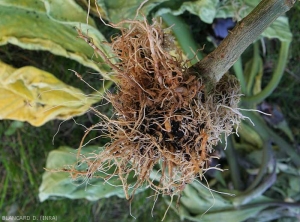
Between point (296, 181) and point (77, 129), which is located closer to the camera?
point (296, 181)

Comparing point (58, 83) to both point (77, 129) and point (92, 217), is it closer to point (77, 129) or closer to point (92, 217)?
point (77, 129)

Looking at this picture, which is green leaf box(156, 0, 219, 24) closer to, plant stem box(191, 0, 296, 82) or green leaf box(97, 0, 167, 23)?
green leaf box(97, 0, 167, 23)

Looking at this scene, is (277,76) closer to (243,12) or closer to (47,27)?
(243,12)

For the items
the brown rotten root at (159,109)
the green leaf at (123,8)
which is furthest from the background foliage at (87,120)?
the brown rotten root at (159,109)

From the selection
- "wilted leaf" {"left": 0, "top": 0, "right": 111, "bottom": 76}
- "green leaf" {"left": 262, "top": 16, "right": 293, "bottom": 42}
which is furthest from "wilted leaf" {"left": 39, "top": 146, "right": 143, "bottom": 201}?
"green leaf" {"left": 262, "top": 16, "right": 293, "bottom": 42}

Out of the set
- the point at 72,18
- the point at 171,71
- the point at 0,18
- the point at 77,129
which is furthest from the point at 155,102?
the point at 77,129

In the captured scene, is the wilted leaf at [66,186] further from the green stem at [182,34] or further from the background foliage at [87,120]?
the green stem at [182,34]
